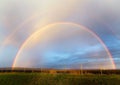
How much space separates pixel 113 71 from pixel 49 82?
35.1 ft

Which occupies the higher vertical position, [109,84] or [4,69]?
[4,69]

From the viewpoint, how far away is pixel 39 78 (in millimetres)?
28859

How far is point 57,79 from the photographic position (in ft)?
92.6

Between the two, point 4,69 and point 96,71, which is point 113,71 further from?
point 4,69

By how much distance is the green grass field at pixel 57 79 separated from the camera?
89.7 feet

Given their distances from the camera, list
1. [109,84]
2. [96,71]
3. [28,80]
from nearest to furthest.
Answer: [109,84] < [28,80] < [96,71]

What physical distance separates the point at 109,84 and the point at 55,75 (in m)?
5.67

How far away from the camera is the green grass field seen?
1076 inches

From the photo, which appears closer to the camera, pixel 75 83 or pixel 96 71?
pixel 75 83

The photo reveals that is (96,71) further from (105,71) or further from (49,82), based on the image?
(49,82)

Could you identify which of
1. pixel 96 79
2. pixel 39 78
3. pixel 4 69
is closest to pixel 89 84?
pixel 96 79

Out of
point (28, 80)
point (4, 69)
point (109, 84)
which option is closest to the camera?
point (109, 84)

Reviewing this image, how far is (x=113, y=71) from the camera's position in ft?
116

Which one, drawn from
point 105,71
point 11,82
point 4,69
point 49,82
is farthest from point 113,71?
point 4,69
